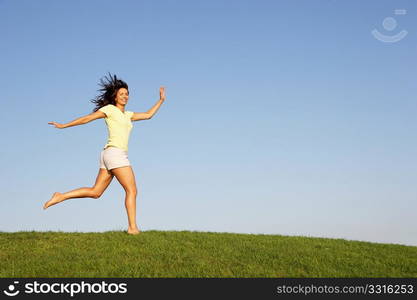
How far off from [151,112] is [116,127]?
116 cm

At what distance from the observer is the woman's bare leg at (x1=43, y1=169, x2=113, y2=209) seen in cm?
1127

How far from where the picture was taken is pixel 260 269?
8.64m

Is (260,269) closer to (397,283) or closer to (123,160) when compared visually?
(397,283)

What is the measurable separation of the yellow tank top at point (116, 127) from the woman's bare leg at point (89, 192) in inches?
26.6

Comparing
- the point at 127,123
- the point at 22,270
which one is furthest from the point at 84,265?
the point at 127,123

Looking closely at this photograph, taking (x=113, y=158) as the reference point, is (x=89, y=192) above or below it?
below

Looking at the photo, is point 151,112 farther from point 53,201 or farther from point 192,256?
point 192,256

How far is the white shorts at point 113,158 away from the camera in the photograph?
36.7 ft

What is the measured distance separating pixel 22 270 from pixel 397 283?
20.7 feet

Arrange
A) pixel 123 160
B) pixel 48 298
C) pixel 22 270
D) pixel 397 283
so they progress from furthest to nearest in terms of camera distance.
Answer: pixel 123 160 < pixel 22 270 < pixel 397 283 < pixel 48 298

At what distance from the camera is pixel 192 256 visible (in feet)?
31.6

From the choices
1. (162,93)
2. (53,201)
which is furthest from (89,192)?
(162,93)

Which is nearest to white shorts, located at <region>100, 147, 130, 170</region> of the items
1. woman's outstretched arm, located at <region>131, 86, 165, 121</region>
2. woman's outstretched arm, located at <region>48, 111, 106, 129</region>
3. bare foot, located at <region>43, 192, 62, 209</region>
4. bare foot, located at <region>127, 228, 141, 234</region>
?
woman's outstretched arm, located at <region>48, 111, 106, 129</region>

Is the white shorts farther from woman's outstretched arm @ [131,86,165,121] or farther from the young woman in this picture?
woman's outstretched arm @ [131,86,165,121]
